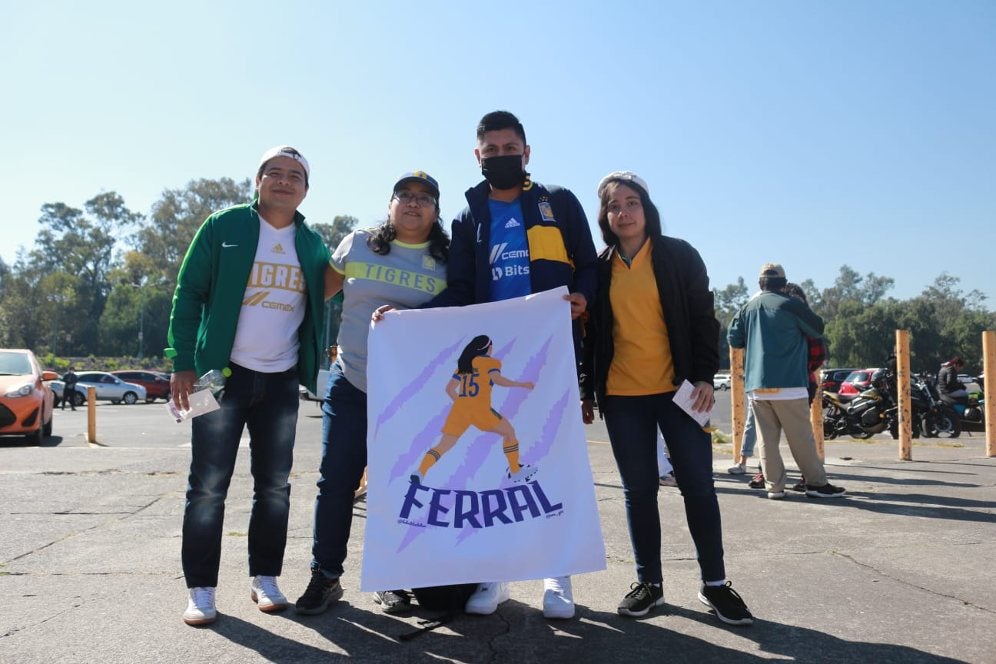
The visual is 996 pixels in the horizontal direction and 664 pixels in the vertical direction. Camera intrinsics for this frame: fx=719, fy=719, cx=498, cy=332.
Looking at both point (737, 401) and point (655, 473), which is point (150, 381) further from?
point (655, 473)

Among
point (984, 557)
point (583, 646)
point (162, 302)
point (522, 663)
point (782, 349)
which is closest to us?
point (522, 663)

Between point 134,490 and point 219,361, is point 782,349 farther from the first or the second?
point 134,490

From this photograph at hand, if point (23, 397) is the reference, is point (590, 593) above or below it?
below

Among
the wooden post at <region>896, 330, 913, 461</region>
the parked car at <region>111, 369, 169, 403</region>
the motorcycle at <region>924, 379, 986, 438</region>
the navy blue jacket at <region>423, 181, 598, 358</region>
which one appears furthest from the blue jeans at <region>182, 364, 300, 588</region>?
the parked car at <region>111, 369, 169, 403</region>

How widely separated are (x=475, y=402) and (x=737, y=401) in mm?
6269

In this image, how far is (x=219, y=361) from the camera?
10.8 feet

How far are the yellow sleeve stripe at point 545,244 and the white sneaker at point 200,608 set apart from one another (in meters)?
2.09

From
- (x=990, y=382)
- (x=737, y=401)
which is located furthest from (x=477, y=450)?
(x=990, y=382)

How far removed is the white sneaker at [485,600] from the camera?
125 inches

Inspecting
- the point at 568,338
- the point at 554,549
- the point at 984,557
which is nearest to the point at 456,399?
the point at 568,338

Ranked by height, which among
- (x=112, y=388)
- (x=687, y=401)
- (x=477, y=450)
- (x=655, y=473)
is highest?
(x=687, y=401)

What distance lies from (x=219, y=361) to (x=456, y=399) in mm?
1112

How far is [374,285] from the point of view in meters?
3.46

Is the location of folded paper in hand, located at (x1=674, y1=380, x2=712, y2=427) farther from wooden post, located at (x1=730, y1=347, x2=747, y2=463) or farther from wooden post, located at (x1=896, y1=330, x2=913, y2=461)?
wooden post, located at (x1=896, y1=330, x2=913, y2=461)
